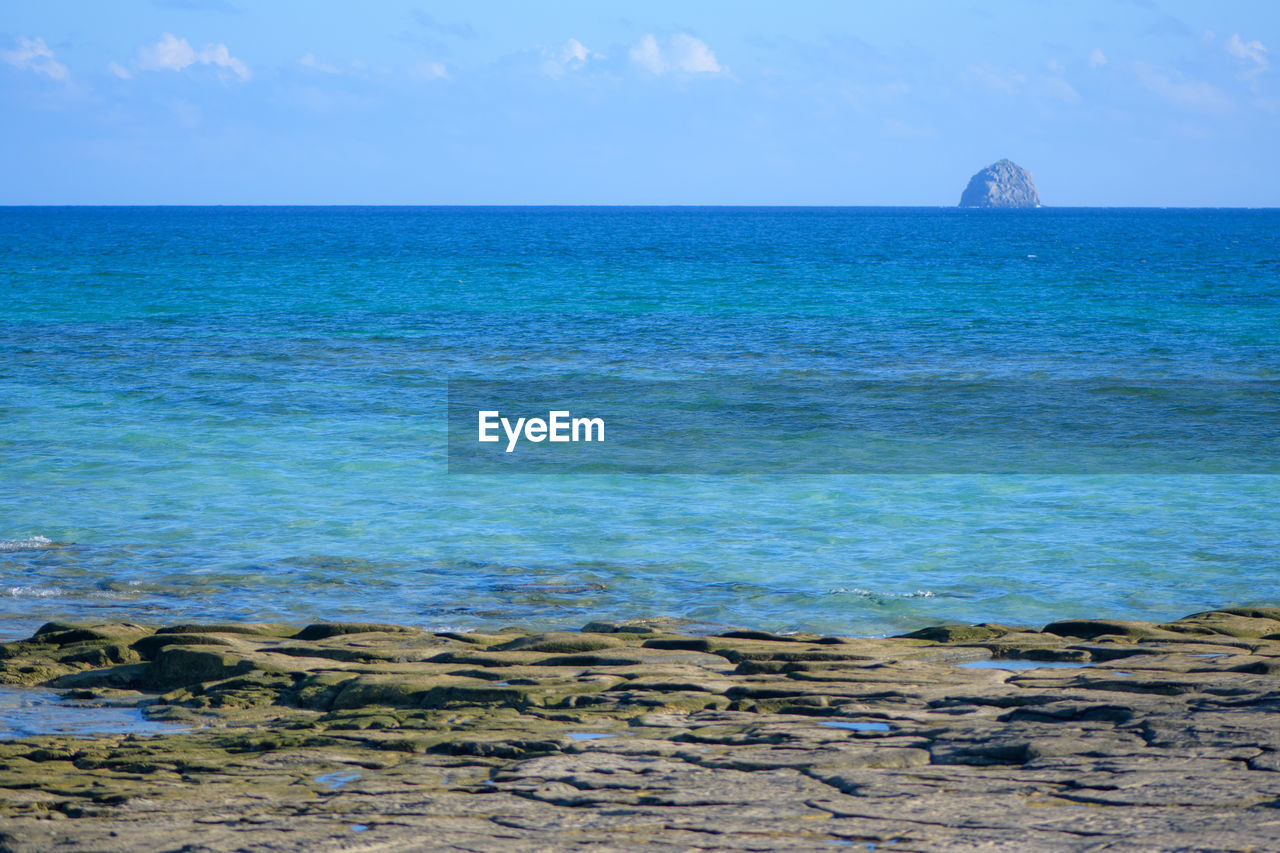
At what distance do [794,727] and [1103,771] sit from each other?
56.6 inches

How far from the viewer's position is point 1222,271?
5628 centimetres

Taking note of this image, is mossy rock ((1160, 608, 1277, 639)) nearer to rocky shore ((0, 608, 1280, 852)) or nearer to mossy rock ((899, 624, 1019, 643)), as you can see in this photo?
rocky shore ((0, 608, 1280, 852))

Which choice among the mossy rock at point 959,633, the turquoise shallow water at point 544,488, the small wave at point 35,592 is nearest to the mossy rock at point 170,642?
the turquoise shallow water at point 544,488

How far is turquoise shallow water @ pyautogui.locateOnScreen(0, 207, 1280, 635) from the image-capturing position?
10680 mm

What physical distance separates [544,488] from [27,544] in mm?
5755

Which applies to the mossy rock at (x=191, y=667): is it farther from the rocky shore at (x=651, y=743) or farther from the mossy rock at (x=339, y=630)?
the mossy rock at (x=339, y=630)

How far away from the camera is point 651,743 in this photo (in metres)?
5.76

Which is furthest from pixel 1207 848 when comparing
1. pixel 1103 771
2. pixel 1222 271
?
pixel 1222 271

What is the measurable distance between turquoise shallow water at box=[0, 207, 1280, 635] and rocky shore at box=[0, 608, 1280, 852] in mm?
2008

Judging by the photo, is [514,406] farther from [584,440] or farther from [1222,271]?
[1222,271]

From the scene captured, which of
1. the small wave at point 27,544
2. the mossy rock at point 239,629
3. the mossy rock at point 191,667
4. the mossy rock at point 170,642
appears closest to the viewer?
the mossy rock at point 191,667

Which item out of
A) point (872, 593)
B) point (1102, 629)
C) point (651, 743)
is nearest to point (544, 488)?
point (872, 593)

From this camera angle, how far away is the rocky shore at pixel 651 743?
451cm

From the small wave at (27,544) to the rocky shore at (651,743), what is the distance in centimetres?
404
